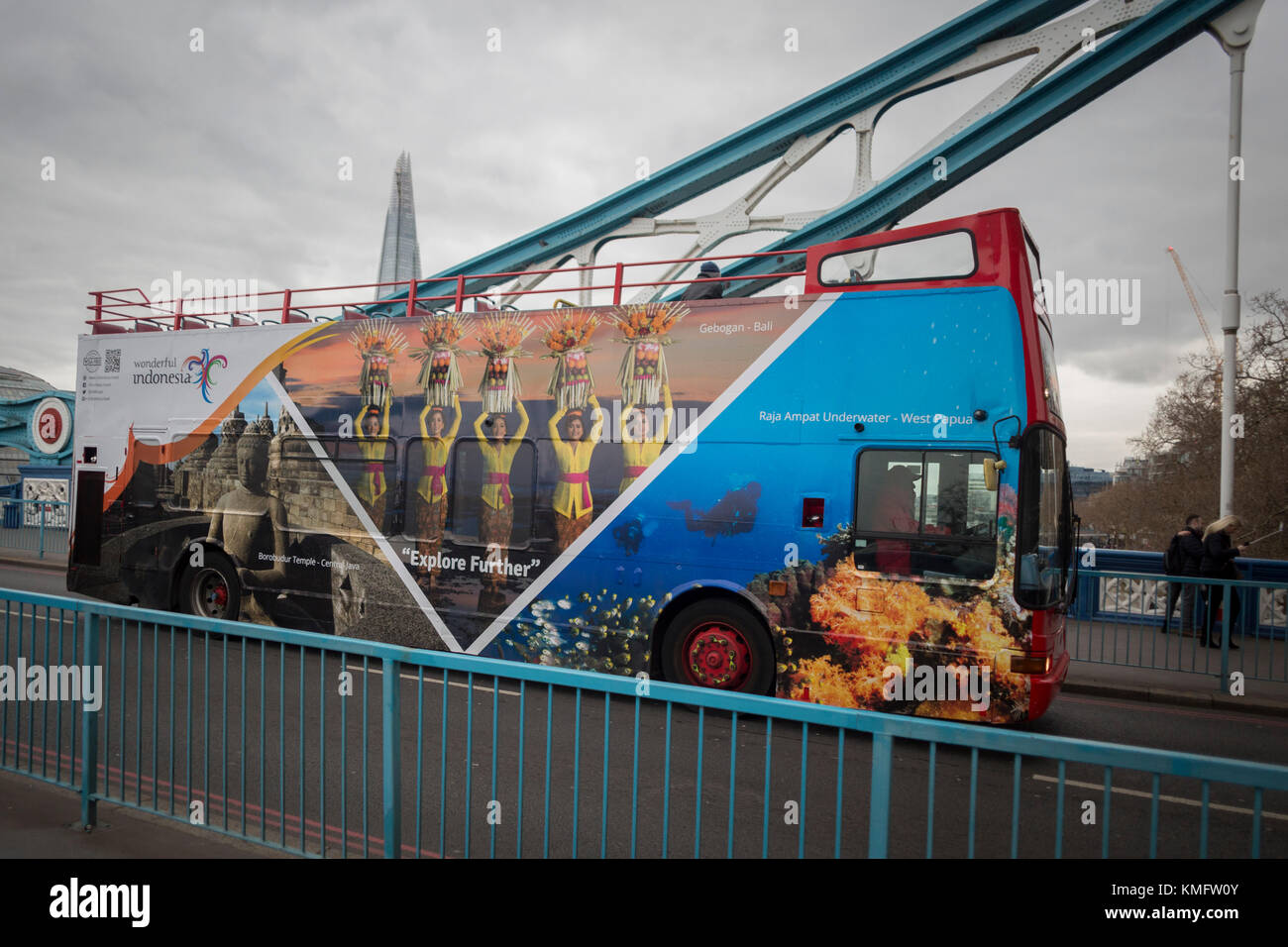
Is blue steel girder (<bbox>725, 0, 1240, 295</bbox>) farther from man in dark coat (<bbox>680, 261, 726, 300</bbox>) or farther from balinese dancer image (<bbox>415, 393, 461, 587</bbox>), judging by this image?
balinese dancer image (<bbox>415, 393, 461, 587</bbox>)

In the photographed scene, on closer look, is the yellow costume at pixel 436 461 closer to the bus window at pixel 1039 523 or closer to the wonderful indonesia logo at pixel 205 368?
the wonderful indonesia logo at pixel 205 368

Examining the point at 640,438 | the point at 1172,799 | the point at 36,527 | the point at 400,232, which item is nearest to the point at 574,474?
the point at 640,438

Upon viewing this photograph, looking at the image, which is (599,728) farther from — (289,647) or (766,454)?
(289,647)

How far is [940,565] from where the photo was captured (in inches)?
231

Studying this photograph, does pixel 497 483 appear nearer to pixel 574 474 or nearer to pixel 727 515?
pixel 574 474

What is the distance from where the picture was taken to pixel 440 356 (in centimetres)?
A: 798

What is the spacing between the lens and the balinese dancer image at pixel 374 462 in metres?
8.20

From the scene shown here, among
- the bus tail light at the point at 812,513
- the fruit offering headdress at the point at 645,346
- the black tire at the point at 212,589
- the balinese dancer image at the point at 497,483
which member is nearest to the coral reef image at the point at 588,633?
the balinese dancer image at the point at 497,483

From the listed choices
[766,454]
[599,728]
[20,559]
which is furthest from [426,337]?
[20,559]

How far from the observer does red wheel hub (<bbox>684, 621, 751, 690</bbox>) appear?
6586 millimetres

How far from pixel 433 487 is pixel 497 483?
76cm

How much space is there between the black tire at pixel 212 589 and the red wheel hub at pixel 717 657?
5.44m

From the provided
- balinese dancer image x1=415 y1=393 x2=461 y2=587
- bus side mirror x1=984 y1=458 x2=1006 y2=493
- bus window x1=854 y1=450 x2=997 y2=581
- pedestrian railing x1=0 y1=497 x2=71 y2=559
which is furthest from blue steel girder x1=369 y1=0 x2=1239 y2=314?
pedestrian railing x1=0 y1=497 x2=71 y2=559
